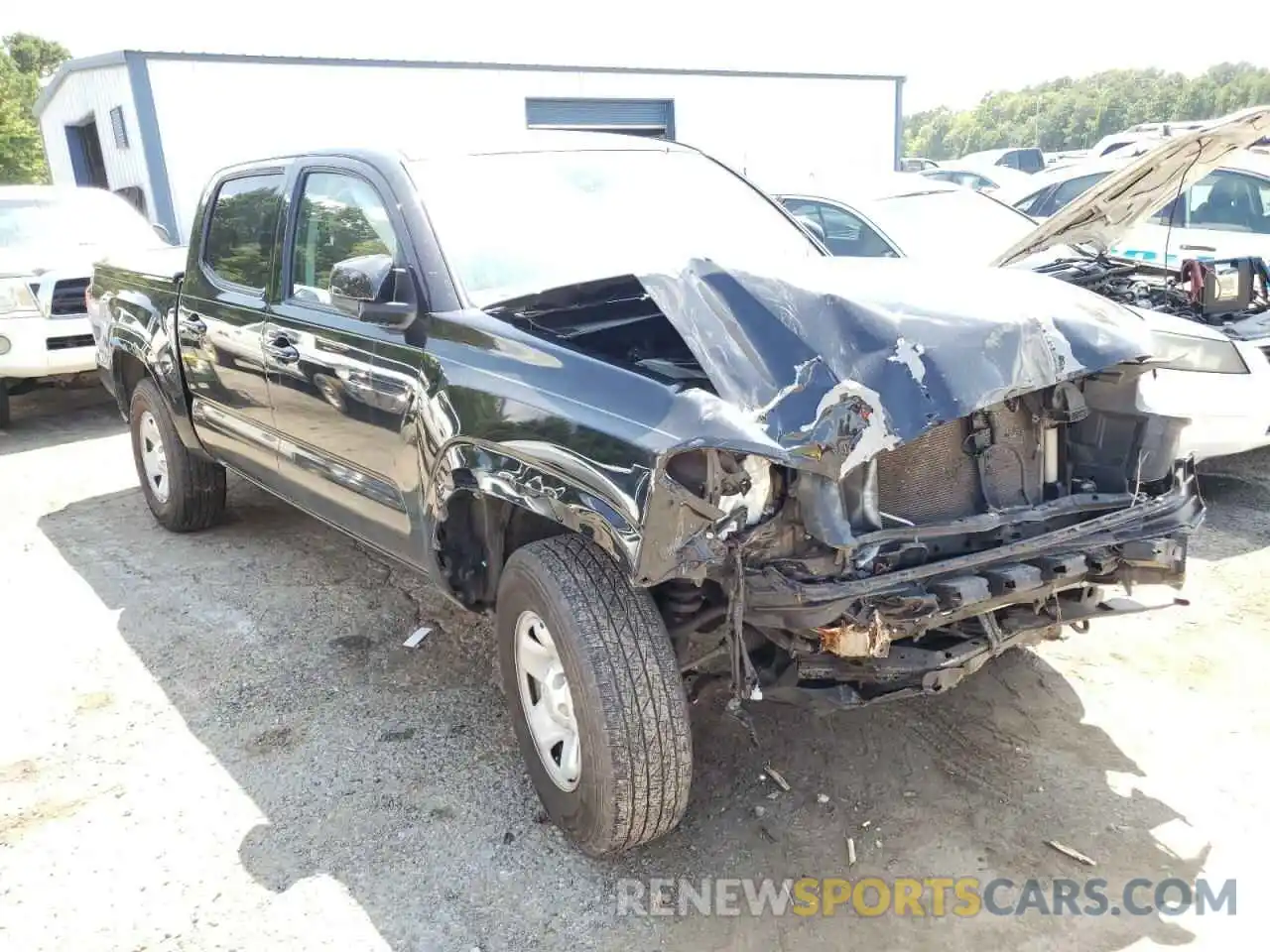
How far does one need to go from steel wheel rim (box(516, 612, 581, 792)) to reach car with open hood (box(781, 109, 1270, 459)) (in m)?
1.98

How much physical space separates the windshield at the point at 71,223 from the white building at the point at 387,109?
2097mm

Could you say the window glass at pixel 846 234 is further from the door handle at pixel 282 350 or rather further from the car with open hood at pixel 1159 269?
the door handle at pixel 282 350

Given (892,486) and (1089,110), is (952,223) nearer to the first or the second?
(892,486)

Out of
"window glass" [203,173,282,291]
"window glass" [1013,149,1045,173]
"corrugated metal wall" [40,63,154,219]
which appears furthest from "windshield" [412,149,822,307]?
"window glass" [1013,149,1045,173]

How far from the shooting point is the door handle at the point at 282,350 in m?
3.88

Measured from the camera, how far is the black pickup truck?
2484mm

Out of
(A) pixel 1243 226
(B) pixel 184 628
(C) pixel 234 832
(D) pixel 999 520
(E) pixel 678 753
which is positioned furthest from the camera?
(A) pixel 1243 226

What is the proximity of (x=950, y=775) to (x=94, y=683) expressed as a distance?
10.7 ft

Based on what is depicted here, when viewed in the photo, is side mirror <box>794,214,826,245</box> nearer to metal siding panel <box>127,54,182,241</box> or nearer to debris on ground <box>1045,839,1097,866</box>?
debris on ground <box>1045,839,1097,866</box>

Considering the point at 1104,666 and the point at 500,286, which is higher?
the point at 500,286

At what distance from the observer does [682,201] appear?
3982 mm

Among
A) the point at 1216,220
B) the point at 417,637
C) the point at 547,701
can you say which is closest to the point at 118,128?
the point at 417,637

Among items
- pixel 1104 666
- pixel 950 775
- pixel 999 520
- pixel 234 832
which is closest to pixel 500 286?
pixel 999 520

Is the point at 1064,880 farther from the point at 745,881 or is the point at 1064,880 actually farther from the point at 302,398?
the point at 302,398
